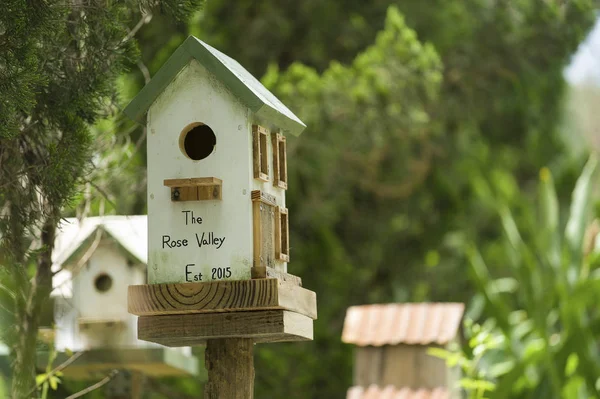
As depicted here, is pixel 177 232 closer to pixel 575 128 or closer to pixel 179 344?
pixel 179 344

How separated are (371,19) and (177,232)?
9420 mm

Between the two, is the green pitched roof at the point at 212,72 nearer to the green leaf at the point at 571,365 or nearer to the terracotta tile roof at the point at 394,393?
the terracotta tile roof at the point at 394,393

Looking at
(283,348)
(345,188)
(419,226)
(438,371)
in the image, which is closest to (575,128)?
(419,226)

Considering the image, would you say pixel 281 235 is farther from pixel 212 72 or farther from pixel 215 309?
pixel 212 72

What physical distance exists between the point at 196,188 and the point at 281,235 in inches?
13.6

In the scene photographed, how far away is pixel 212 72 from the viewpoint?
3443mm

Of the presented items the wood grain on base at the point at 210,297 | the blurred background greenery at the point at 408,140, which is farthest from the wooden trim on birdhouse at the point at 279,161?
the blurred background greenery at the point at 408,140

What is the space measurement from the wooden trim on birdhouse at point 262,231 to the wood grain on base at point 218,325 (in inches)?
5.6

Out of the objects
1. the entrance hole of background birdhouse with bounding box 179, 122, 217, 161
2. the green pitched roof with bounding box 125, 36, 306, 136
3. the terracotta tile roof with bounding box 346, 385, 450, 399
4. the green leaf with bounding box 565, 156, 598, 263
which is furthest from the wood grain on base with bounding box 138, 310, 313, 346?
the green leaf with bounding box 565, 156, 598, 263

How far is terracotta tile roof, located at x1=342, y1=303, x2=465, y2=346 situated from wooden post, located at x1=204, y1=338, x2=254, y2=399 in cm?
270

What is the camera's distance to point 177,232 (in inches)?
133

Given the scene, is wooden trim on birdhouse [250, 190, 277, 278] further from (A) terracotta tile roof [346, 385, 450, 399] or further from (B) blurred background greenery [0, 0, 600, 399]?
(B) blurred background greenery [0, 0, 600, 399]

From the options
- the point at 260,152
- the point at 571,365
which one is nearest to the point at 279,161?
the point at 260,152

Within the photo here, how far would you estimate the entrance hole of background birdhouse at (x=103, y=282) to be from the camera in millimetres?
5262
